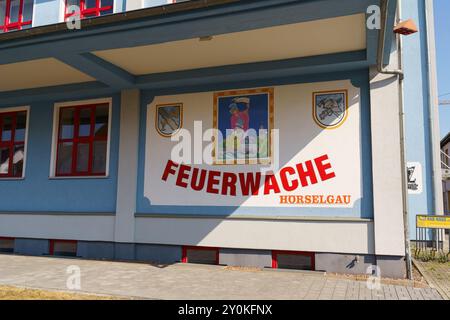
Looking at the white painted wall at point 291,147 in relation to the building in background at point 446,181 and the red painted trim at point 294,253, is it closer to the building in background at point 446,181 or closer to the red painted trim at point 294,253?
the red painted trim at point 294,253

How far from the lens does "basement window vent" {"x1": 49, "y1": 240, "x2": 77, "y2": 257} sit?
10.4m

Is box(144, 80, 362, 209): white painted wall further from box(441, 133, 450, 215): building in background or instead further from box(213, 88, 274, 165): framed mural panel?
box(441, 133, 450, 215): building in background

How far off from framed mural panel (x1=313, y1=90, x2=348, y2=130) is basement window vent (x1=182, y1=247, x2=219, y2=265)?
357 centimetres

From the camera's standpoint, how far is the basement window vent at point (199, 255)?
9.34 metres

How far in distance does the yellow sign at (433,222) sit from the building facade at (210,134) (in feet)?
4.26

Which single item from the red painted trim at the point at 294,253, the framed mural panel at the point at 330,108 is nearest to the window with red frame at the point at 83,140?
the red painted trim at the point at 294,253

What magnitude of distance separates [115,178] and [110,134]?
3.51 feet

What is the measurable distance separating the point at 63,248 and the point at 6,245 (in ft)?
5.86

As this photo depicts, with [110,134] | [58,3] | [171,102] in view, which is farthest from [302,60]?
[58,3]

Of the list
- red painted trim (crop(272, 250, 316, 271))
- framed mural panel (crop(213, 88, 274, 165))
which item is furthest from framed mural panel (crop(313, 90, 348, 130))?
red painted trim (crop(272, 250, 316, 271))

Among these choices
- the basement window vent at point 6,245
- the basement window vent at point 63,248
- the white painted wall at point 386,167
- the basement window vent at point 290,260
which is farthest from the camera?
the basement window vent at point 6,245

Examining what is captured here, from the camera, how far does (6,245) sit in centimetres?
1112
